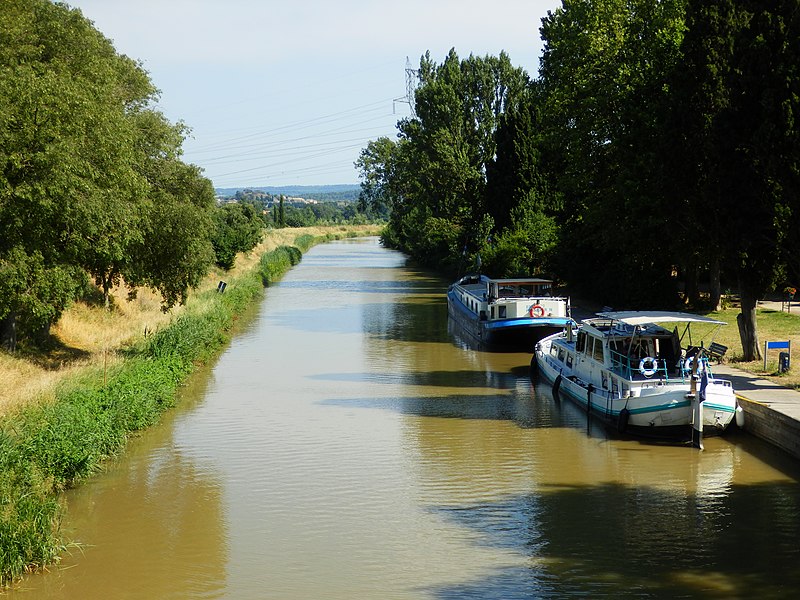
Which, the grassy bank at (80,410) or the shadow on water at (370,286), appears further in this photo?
the shadow on water at (370,286)

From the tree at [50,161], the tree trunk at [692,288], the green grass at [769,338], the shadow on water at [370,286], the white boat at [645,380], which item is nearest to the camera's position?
the white boat at [645,380]

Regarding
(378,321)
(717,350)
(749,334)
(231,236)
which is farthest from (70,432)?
(231,236)

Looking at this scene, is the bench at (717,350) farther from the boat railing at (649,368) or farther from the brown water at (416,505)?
the brown water at (416,505)

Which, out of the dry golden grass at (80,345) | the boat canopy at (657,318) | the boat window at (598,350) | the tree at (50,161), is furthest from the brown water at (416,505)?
the tree at (50,161)

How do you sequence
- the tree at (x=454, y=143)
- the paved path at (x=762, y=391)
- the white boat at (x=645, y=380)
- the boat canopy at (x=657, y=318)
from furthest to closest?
the tree at (x=454, y=143) → the boat canopy at (x=657, y=318) → the white boat at (x=645, y=380) → the paved path at (x=762, y=391)

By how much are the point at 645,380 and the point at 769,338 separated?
36.2ft

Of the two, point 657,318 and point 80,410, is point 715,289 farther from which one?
point 80,410

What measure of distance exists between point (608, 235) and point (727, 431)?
49.0 feet

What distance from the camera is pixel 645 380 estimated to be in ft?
75.9

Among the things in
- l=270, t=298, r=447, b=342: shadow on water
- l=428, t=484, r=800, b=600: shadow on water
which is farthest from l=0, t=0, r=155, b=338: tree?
l=270, t=298, r=447, b=342: shadow on water

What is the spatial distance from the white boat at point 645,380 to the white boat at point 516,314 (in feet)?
23.9

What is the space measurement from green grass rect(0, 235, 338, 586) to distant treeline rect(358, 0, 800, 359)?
611 inches

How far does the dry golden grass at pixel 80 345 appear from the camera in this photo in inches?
917

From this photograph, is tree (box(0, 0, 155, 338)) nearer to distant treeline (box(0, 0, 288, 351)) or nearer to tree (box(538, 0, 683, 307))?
distant treeline (box(0, 0, 288, 351))
